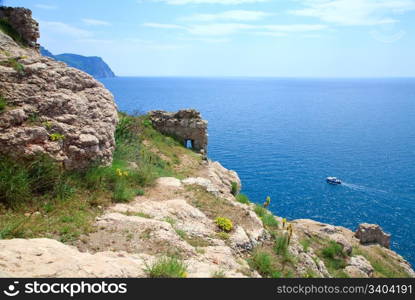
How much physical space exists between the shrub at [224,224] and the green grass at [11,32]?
26.0 meters

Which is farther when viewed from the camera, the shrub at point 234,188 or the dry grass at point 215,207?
the shrub at point 234,188

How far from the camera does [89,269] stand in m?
6.80

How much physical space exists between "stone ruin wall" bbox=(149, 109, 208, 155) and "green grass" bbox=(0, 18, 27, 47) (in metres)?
13.6

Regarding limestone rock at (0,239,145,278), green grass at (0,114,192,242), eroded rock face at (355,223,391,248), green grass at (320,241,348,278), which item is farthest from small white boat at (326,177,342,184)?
limestone rock at (0,239,145,278)

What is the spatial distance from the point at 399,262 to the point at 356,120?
110 m

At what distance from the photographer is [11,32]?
28.9m

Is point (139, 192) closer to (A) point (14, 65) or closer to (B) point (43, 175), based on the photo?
(B) point (43, 175)

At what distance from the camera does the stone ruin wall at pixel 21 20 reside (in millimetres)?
29234

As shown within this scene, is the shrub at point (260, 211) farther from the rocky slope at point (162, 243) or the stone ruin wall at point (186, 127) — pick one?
the stone ruin wall at point (186, 127)

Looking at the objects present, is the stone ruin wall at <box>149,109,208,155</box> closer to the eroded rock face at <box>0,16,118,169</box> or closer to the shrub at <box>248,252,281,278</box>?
the eroded rock face at <box>0,16,118,169</box>

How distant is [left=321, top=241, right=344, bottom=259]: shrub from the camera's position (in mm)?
22648

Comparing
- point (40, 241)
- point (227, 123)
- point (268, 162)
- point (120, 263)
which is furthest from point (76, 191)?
point (227, 123)

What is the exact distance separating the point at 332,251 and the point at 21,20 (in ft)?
108

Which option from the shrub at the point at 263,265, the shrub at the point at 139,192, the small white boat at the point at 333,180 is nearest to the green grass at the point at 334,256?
the shrub at the point at 263,265
